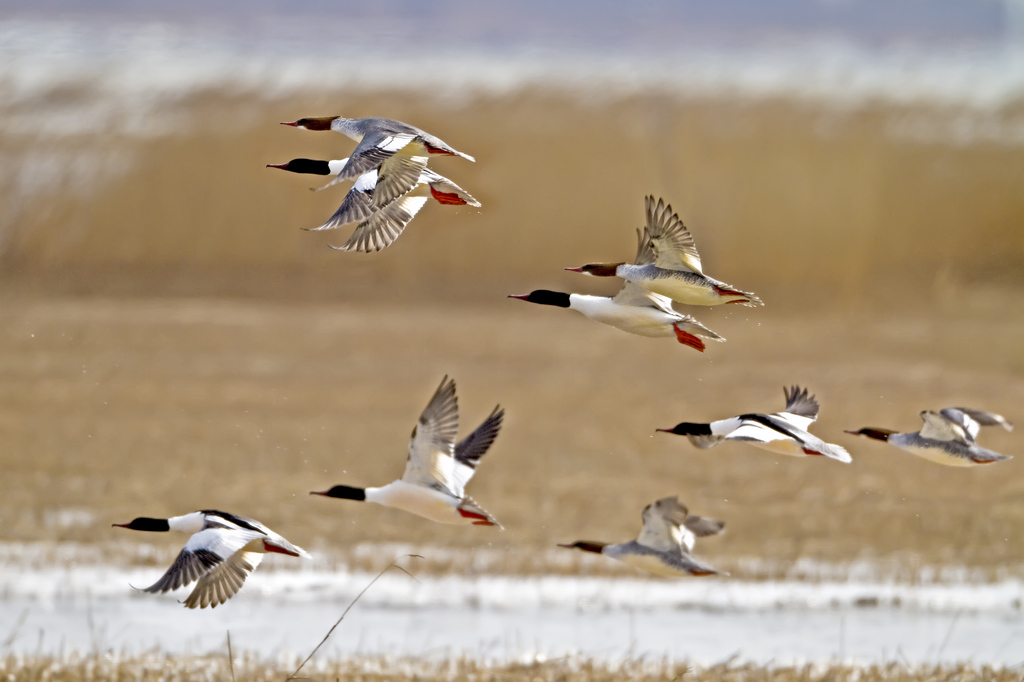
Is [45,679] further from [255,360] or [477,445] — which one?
[255,360]

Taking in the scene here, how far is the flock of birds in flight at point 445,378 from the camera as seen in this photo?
3254 millimetres

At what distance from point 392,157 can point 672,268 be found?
2.75ft

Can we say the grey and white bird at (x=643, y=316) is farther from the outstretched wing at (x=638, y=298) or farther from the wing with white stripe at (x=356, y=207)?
the wing with white stripe at (x=356, y=207)

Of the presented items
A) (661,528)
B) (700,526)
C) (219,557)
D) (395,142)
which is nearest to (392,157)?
(395,142)

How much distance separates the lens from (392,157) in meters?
3.28


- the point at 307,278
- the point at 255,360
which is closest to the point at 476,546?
the point at 255,360

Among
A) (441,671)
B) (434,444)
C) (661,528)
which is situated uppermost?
(434,444)

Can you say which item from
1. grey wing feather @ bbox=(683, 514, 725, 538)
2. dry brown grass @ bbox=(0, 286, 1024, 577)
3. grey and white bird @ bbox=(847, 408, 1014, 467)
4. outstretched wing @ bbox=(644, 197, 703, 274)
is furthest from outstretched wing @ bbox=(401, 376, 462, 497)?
dry brown grass @ bbox=(0, 286, 1024, 577)

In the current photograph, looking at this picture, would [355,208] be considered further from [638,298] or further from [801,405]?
[801,405]

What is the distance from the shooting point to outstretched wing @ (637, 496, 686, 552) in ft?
14.0

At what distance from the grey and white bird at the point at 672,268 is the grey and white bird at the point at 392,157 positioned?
51cm

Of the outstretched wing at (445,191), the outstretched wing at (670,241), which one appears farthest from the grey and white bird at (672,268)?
the outstretched wing at (445,191)

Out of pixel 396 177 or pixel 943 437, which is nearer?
pixel 396 177

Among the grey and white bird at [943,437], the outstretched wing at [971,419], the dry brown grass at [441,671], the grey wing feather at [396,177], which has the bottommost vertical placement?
the dry brown grass at [441,671]
